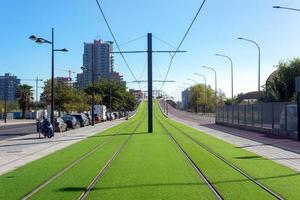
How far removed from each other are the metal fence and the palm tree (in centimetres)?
7132

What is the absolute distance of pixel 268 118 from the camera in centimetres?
4341

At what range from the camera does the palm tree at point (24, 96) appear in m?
125

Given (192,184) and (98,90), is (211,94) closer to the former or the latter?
(98,90)

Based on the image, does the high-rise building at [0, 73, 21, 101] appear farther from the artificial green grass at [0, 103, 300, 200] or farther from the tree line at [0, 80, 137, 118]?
the artificial green grass at [0, 103, 300, 200]

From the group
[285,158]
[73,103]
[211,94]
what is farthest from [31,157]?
[211,94]

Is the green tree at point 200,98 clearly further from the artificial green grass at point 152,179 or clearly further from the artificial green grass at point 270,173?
the artificial green grass at point 152,179

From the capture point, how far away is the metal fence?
36.7 metres

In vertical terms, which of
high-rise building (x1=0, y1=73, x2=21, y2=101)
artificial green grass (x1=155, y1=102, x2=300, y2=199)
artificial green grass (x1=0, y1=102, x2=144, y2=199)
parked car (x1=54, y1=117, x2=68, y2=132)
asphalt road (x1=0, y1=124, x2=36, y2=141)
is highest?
high-rise building (x1=0, y1=73, x2=21, y2=101)

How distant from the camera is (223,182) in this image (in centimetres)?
1398

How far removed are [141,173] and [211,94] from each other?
167 m

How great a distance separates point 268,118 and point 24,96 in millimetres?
89824

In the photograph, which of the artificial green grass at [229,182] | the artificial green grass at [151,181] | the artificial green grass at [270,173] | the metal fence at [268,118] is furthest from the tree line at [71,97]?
the artificial green grass at [229,182]

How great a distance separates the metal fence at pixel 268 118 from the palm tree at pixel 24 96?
71325mm

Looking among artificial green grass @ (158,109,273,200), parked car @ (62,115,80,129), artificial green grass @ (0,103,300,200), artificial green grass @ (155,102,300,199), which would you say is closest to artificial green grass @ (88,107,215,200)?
artificial green grass @ (0,103,300,200)
